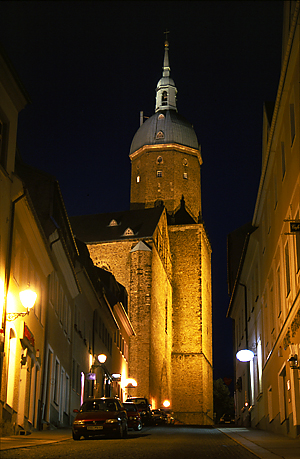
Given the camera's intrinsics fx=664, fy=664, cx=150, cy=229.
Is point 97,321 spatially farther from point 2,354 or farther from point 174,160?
point 174,160

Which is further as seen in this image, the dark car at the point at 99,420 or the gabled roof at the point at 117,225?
the gabled roof at the point at 117,225

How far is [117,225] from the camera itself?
63.2m

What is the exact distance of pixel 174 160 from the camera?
3051 inches

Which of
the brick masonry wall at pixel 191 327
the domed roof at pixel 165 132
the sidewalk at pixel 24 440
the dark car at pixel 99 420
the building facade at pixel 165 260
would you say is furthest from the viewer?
the domed roof at pixel 165 132

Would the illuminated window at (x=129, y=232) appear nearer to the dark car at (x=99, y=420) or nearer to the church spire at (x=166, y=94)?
the church spire at (x=166, y=94)

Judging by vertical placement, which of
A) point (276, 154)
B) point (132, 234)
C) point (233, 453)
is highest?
point (132, 234)

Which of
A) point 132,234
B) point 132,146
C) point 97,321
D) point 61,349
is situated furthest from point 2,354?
point 132,146

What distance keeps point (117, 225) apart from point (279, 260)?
1735 inches

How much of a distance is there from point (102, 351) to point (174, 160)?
1729 inches

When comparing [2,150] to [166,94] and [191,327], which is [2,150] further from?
[166,94]

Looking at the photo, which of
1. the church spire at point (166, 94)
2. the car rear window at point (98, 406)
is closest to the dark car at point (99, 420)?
the car rear window at point (98, 406)

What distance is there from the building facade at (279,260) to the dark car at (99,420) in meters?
4.39

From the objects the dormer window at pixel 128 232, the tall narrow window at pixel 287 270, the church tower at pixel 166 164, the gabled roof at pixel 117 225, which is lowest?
the tall narrow window at pixel 287 270

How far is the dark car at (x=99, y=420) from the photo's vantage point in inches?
645
